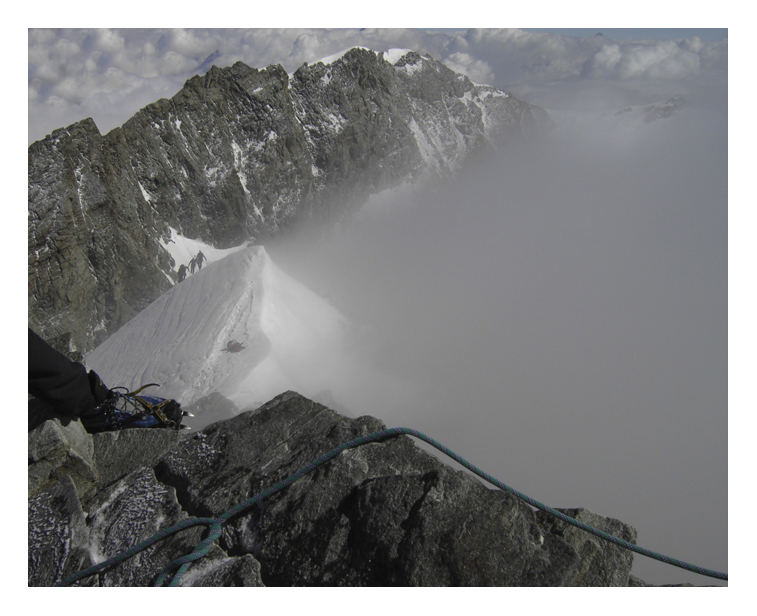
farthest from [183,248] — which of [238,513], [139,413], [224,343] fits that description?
[238,513]

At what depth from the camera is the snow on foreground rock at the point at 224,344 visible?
33.9m

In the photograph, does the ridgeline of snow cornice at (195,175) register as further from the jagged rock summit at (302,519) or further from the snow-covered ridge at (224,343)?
the snow-covered ridge at (224,343)

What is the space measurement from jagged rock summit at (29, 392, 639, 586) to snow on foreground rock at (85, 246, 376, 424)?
2376cm

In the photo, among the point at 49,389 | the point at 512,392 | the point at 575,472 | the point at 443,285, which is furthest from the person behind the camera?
→ the point at 443,285

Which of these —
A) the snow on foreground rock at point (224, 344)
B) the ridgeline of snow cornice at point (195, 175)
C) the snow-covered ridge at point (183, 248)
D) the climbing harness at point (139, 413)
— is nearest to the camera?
the climbing harness at point (139, 413)

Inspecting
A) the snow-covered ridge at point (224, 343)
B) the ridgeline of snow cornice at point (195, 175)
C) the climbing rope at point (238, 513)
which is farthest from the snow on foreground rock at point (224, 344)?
the climbing rope at point (238, 513)

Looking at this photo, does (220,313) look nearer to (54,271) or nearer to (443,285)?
(54,271)

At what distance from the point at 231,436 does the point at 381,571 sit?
2439 millimetres

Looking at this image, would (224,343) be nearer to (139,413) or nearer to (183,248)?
(139,413)

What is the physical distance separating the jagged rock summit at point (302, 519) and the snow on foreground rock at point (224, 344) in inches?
935

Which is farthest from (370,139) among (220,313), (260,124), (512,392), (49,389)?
(49,389)

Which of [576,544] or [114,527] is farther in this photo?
[114,527]

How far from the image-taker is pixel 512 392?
302 feet

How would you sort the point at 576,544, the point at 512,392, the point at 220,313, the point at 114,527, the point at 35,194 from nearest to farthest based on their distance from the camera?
1. the point at 576,544
2. the point at 114,527
3. the point at 220,313
4. the point at 35,194
5. the point at 512,392
